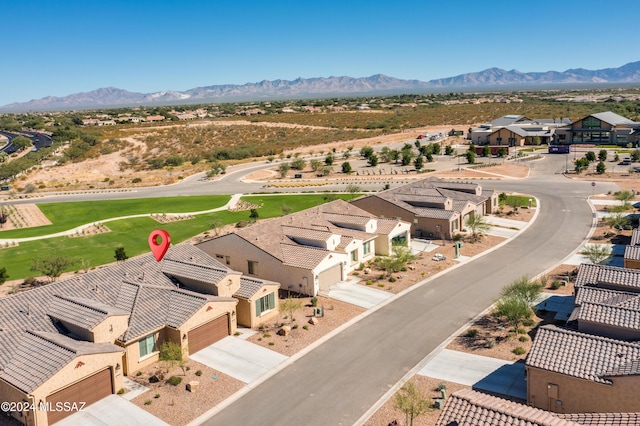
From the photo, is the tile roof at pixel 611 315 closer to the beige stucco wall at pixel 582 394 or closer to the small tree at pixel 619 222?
the beige stucco wall at pixel 582 394

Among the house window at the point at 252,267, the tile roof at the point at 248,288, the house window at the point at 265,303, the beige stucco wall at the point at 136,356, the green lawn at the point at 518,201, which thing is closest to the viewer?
the beige stucco wall at the point at 136,356

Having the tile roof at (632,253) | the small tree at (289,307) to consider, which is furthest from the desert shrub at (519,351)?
the small tree at (289,307)

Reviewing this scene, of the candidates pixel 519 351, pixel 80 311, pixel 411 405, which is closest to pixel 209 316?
pixel 80 311

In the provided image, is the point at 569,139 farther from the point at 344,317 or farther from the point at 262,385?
the point at 262,385

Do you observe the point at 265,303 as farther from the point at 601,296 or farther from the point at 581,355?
the point at 601,296

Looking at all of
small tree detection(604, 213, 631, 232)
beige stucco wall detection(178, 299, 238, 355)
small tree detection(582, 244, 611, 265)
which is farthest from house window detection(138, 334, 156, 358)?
small tree detection(604, 213, 631, 232)

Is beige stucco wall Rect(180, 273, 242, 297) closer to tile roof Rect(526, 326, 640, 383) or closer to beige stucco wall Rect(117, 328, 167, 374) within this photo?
beige stucco wall Rect(117, 328, 167, 374)

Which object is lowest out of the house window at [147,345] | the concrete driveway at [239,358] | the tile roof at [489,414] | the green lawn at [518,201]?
the concrete driveway at [239,358]
